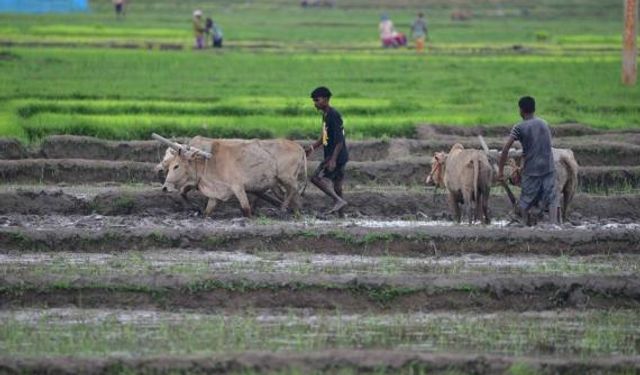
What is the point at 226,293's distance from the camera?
1215cm

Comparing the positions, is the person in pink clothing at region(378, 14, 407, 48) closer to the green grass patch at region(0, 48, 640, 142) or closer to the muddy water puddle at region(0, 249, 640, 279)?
the green grass patch at region(0, 48, 640, 142)

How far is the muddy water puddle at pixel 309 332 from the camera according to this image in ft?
34.6

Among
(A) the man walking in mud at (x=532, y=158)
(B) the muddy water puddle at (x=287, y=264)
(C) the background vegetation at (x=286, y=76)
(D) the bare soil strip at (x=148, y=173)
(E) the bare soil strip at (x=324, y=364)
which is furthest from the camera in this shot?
(C) the background vegetation at (x=286, y=76)

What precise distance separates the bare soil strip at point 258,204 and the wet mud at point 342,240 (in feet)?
7.91

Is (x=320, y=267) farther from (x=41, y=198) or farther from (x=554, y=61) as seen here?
(x=554, y=61)

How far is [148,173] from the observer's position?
19594 millimetres

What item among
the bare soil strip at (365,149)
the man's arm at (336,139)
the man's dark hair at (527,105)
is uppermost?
the man's dark hair at (527,105)

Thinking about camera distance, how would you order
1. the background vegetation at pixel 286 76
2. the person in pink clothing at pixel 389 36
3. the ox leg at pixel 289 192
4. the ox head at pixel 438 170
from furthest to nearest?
the person in pink clothing at pixel 389 36 < the background vegetation at pixel 286 76 < the ox leg at pixel 289 192 < the ox head at pixel 438 170

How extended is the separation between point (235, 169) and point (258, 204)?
126 cm

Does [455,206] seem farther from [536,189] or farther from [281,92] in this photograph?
[281,92]

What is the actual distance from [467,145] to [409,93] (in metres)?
8.53

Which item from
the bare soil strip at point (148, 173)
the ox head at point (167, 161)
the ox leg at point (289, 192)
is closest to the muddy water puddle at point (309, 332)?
the ox leg at point (289, 192)

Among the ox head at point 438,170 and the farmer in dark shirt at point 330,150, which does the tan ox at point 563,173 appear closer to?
the ox head at point 438,170

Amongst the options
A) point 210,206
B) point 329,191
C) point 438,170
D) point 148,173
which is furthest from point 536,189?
point 148,173
